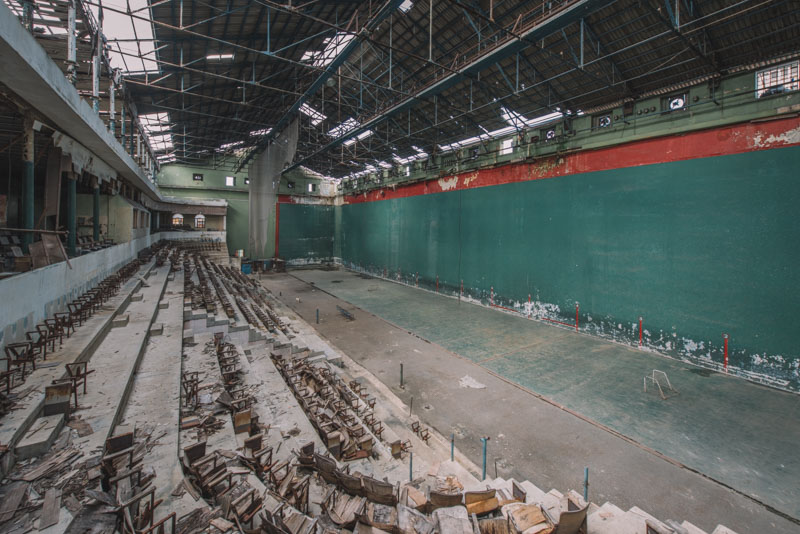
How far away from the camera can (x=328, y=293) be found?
57.3ft

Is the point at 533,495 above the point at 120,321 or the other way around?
the other way around

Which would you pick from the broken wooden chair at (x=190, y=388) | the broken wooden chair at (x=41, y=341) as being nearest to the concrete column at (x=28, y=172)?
the broken wooden chair at (x=41, y=341)

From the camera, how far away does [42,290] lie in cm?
555

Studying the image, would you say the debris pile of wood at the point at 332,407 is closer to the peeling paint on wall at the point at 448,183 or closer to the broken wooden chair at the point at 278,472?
the broken wooden chair at the point at 278,472

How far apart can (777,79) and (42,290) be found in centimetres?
1546

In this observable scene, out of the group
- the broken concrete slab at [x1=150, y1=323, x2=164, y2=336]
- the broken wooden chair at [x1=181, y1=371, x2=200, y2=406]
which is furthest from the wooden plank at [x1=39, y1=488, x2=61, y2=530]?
the broken concrete slab at [x1=150, y1=323, x2=164, y2=336]

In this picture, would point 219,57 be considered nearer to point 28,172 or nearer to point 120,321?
point 28,172

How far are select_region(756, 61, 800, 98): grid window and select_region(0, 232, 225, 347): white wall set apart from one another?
14.2m

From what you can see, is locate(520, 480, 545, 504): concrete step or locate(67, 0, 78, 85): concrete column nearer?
locate(520, 480, 545, 504): concrete step

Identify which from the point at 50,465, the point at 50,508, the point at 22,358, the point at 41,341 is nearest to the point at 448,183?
the point at 41,341

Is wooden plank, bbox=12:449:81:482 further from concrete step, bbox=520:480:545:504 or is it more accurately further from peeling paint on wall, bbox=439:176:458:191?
peeling paint on wall, bbox=439:176:458:191

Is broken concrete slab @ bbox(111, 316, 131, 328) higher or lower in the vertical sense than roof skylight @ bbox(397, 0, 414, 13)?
lower

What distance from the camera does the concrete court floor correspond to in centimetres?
432

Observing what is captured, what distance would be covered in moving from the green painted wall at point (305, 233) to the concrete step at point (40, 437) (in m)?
25.2
